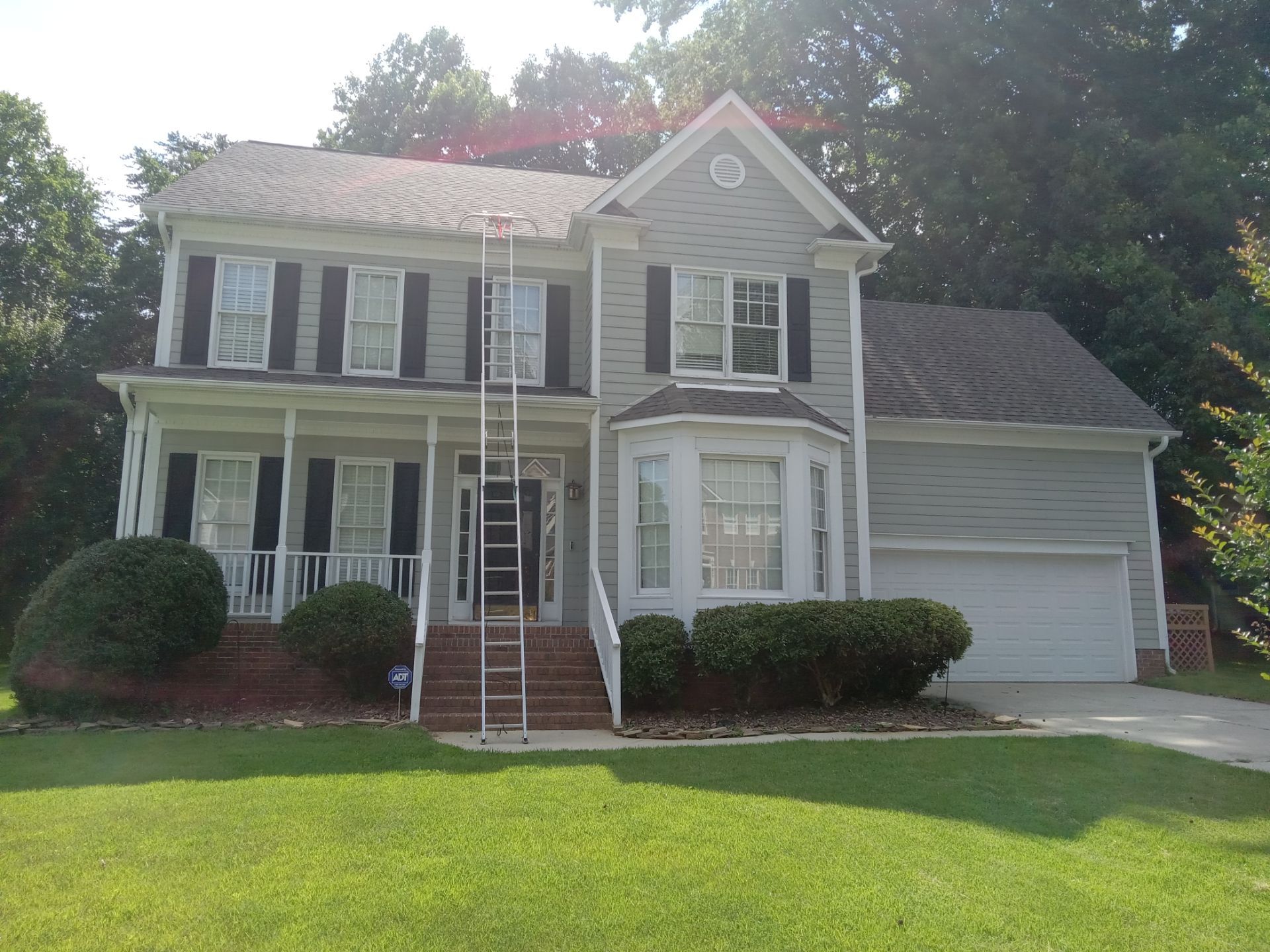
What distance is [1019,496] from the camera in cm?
1490

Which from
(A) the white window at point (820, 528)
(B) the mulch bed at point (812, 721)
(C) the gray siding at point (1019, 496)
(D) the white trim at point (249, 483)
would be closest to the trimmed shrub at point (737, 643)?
(B) the mulch bed at point (812, 721)

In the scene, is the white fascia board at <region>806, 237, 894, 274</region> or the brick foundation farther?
the brick foundation

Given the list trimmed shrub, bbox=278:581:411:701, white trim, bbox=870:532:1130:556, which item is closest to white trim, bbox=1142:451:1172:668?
white trim, bbox=870:532:1130:556

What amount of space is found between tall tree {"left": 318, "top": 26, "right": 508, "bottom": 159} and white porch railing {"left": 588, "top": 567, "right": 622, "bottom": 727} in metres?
26.2

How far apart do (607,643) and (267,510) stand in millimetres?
5393

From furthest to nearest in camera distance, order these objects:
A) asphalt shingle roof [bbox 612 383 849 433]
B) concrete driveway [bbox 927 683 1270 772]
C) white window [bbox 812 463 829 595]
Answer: white window [bbox 812 463 829 595], asphalt shingle roof [bbox 612 383 849 433], concrete driveway [bbox 927 683 1270 772]

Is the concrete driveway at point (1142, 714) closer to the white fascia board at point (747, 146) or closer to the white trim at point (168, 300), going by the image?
the white fascia board at point (747, 146)

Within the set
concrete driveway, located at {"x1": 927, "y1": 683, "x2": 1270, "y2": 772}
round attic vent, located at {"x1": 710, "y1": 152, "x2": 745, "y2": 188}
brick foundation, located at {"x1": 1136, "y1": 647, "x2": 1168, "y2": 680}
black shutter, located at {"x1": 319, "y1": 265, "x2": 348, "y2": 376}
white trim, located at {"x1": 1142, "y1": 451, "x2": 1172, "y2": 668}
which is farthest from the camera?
white trim, located at {"x1": 1142, "y1": 451, "x2": 1172, "y2": 668}

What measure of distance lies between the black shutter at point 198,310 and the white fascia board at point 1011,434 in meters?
9.53

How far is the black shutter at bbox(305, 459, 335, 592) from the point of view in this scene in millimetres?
12961

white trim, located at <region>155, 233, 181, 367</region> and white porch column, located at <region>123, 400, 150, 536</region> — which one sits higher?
white trim, located at <region>155, 233, 181, 367</region>

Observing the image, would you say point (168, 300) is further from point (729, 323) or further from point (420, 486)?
point (729, 323)

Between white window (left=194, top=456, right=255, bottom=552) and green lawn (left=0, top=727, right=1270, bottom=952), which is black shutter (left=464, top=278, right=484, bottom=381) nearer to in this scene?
white window (left=194, top=456, right=255, bottom=552)

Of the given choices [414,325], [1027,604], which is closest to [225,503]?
[414,325]
